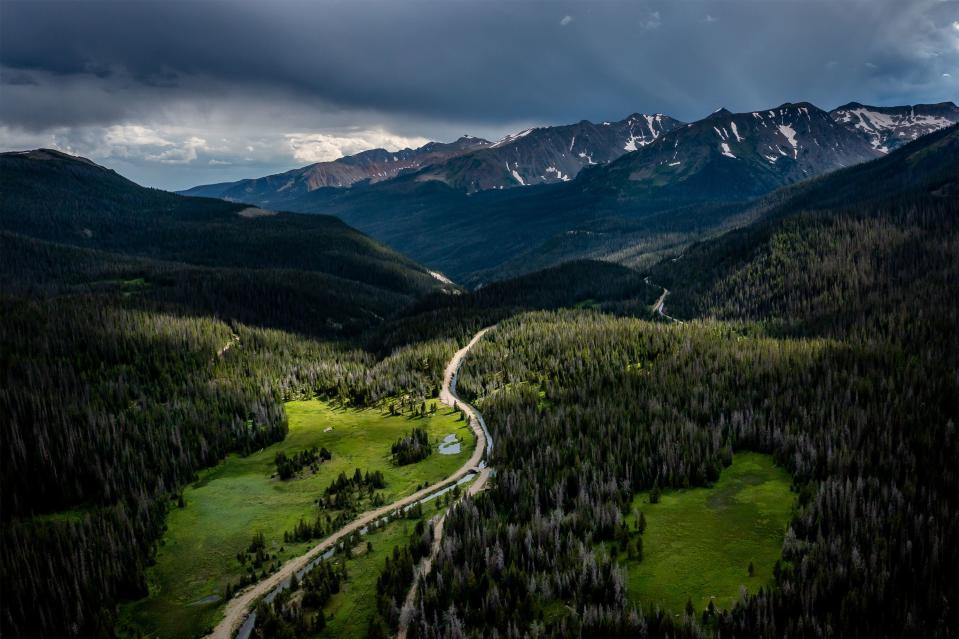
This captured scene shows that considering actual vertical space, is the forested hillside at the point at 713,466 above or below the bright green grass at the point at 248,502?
above

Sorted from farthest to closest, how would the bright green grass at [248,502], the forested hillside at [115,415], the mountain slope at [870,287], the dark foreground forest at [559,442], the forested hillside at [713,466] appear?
the mountain slope at [870,287] → the forested hillside at [115,415] → the bright green grass at [248,502] → the dark foreground forest at [559,442] → the forested hillside at [713,466]

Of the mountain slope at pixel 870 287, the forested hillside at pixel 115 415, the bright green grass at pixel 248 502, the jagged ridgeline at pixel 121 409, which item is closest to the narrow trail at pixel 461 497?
the bright green grass at pixel 248 502

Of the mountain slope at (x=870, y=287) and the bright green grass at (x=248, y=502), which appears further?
the mountain slope at (x=870, y=287)

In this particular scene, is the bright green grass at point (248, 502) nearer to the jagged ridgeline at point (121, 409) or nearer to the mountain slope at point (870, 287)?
the jagged ridgeline at point (121, 409)

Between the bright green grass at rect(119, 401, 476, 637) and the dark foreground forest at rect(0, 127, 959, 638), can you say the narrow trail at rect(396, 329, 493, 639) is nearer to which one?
the dark foreground forest at rect(0, 127, 959, 638)

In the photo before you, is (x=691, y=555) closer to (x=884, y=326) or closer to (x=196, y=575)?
(x=196, y=575)

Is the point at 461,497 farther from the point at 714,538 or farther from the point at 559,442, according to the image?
the point at 714,538
